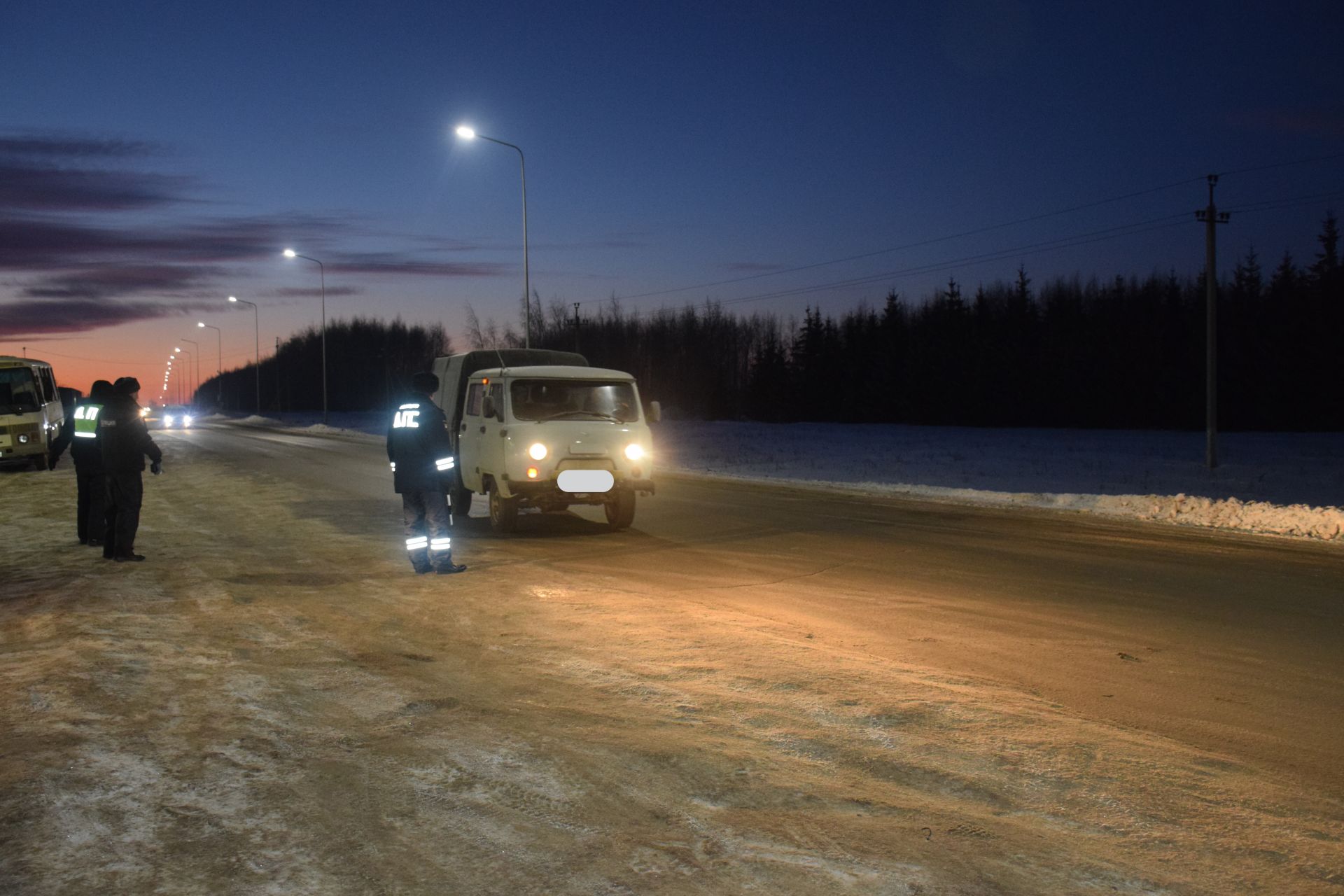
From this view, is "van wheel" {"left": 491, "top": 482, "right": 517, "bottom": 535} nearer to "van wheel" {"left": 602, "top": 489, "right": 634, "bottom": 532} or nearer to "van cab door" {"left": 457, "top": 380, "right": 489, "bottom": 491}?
"van cab door" {"left": 457, "top": 380, "right": 489, "bottom": 491}

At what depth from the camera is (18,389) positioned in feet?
84.4

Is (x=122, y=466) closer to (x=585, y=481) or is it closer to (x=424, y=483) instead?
(x=424, y=483)

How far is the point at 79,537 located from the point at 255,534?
2.00 metres

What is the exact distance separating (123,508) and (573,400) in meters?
5.28

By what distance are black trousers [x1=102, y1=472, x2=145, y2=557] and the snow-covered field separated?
→ 1275 centimetres

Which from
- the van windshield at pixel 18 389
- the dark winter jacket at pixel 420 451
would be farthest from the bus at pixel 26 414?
the dark winter jacket at pixel 420 451

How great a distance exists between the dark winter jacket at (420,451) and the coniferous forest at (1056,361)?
48.5 m

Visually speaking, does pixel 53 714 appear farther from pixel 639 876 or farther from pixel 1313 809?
pixel 1313 809

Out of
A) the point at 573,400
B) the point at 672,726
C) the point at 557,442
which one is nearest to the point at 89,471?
the point at 557,442

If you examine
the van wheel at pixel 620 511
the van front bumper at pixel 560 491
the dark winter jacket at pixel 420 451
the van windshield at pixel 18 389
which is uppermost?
the van windshield at pixel 18 389

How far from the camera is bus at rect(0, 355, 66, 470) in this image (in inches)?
960

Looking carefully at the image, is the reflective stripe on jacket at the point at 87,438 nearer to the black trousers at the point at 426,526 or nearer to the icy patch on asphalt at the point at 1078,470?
the black trousers at the point at 426,526

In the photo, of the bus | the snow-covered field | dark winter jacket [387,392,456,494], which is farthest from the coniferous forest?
dark winter jacket [387,392,456,494]

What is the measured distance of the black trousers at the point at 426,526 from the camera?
32.2ft
